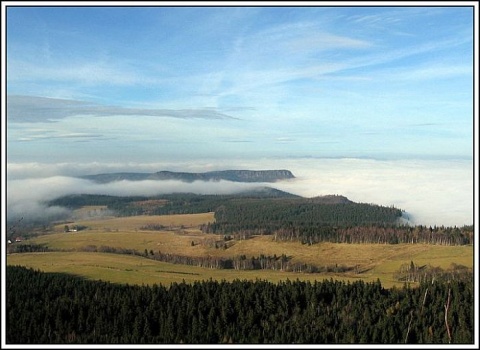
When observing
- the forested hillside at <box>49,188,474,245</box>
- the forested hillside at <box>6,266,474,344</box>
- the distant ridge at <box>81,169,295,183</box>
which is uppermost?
the distant ridge at <box>81,169,295,183</box>

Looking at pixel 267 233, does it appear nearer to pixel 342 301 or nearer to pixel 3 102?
pixel 342 301

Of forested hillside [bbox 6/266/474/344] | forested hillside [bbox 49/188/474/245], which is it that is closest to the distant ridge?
forested hillside [bbox 49/188/474/245]

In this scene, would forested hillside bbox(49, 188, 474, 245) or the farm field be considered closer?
the farm field

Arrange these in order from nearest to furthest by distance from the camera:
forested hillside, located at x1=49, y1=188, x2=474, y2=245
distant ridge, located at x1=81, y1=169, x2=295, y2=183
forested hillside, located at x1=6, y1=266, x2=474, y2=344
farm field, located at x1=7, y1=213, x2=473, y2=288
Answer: forested hillside, located at x1=6, y1=266, x2=474, y2=344 < farm field, located at x1=7, y1=213, x2=473, y2=288 < forested hillside, located at x1=49, y1=188, x2=474, y2=245 < distant ridge, located at x1=81, y1=169, x2=295, y2=183

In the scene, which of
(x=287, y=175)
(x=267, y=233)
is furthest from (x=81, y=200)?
(x=287, y=175)

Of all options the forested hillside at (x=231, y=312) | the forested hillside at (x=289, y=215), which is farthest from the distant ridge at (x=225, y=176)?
the forested hillside at (x=231, y=312)

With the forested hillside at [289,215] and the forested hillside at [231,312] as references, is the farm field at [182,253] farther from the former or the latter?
the forested hillside at [231,312]

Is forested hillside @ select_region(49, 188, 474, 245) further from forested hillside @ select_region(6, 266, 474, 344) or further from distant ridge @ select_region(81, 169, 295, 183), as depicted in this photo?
forested hillside @ select_region(6, 266, 474, 344)
